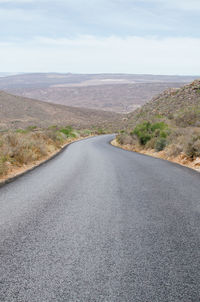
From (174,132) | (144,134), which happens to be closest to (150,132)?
(144,134)

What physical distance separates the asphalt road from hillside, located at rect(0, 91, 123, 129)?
72.5 metres

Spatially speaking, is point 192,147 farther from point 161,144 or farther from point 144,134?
point 144,134

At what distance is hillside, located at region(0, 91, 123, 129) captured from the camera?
83375 mm

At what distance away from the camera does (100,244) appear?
4.03m

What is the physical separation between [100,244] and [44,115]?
95728mm

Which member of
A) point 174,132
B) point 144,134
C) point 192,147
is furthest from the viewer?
point 144,134

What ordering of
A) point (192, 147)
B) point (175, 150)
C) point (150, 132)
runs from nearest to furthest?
point (192, 147), point (175, 150), point (150, 132)

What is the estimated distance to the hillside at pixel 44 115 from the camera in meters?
83.4

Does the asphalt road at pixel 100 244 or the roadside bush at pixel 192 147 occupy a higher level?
the asphalt road at pixel 100 244

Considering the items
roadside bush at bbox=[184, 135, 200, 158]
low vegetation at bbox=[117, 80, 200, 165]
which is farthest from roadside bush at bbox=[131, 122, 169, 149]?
roadside bush at bbox=[184, 135, 200, 158]

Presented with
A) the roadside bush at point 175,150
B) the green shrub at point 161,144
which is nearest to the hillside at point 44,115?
the green shrub at point 161,144

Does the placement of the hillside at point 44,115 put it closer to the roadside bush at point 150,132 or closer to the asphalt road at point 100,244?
the roadside bush at point 150,132

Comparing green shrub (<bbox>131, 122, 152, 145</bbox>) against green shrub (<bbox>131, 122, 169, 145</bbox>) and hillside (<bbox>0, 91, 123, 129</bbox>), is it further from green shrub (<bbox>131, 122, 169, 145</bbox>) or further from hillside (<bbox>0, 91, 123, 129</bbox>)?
hillside (<bbox>0, 91, 123, 129</bbox>)

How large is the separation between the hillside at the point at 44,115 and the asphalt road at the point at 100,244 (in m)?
72.5
